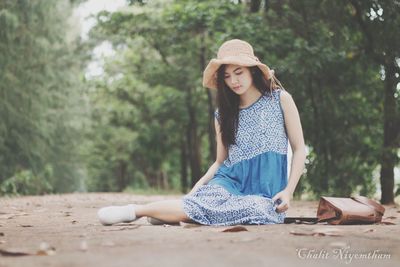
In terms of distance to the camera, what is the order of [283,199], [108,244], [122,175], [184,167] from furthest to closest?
[122,175] → [184,167] → [283,199] → [108,244]

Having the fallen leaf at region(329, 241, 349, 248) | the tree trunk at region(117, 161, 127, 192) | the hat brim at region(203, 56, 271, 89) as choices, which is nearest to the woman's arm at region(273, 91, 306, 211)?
the hat brim at region(203, 56, 271, 89)

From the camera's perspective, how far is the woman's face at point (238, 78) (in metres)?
4.43

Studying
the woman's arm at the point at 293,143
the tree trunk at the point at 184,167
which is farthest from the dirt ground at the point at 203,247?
the tree trunk at the point at 184,167

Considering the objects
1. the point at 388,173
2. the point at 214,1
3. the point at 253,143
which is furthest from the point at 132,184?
the point at 253,143

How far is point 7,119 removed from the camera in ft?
58.3

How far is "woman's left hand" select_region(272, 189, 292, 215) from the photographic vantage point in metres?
4.13

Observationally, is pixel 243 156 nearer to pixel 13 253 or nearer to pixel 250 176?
pixel 250 176

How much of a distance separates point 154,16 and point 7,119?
6.07m

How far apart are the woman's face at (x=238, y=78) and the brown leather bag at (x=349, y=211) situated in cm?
104

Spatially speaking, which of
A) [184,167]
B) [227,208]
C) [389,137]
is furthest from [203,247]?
[184,167]

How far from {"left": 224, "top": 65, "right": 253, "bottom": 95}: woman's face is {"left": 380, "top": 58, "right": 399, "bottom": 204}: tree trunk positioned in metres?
4.92

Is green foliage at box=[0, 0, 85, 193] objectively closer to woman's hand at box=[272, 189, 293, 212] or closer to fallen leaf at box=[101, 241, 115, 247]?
woman's hand at box=[272, 189, 293, 212]

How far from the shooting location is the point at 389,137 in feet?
29.7

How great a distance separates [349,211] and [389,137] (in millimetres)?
5230
